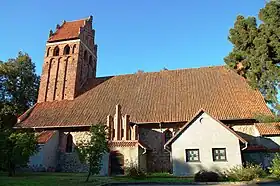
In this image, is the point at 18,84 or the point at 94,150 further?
the point at 18,84

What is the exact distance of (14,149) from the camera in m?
18.7

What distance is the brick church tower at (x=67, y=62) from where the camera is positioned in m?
28.9

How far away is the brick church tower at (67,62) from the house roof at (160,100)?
1.40m

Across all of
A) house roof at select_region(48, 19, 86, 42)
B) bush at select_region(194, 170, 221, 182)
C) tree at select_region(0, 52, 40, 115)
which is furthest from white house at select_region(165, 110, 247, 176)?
tree at select_region(0, 52, 40, 115)

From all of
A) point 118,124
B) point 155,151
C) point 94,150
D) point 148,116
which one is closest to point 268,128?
point 155,151

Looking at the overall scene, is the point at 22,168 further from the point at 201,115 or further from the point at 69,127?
the point at 201,115

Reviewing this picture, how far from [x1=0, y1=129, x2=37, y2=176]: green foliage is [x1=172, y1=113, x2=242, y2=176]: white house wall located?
10520 mm

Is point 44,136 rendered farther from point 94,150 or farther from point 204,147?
point 204,147

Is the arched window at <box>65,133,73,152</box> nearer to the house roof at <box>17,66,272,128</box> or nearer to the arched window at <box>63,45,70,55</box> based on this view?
the house roof at <box>17,66,272,128</box>

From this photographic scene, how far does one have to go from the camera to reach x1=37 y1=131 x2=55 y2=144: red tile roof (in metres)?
22.3

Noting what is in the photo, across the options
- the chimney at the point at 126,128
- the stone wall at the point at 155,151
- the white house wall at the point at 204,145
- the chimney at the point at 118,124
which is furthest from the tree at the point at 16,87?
the white house wall at the point at 204,145

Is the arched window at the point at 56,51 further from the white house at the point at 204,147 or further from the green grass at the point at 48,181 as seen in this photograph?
the white house at the point at 204,147

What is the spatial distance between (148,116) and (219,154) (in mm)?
6892

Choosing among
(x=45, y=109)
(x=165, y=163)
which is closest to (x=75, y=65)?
(x=45, y=109)
